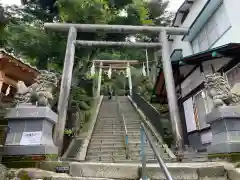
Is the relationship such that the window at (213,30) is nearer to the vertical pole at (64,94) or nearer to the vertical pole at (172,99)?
the vertical pole at (172,99)

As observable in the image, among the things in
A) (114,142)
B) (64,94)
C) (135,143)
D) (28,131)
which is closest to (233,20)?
(135,143)

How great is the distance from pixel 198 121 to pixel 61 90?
6.76m

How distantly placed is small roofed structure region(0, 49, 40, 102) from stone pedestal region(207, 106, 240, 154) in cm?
814

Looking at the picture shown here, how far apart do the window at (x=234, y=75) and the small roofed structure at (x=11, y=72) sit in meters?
8.53

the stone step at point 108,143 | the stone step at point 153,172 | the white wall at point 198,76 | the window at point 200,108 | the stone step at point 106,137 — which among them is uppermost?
the white wall at point 198,76

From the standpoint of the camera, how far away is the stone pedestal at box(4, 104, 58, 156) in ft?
13.9

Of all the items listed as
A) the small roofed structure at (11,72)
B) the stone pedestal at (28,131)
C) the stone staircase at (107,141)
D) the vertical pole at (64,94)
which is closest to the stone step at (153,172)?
the stone pedestal at (28,131)

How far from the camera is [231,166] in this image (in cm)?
375

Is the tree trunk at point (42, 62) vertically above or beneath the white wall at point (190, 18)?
beneath

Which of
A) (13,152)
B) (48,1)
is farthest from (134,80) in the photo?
(13,152)

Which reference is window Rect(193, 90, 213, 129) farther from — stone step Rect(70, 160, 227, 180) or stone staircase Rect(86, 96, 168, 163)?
stone step Rect(70, 160, 227, 180)

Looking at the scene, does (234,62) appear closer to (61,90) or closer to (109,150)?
(109,150)

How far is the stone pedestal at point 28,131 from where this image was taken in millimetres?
4223

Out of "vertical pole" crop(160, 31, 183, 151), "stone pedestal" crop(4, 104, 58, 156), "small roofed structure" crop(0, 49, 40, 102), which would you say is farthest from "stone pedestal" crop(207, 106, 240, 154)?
"small roofed structure" crop(0, 49, 40, 102)
